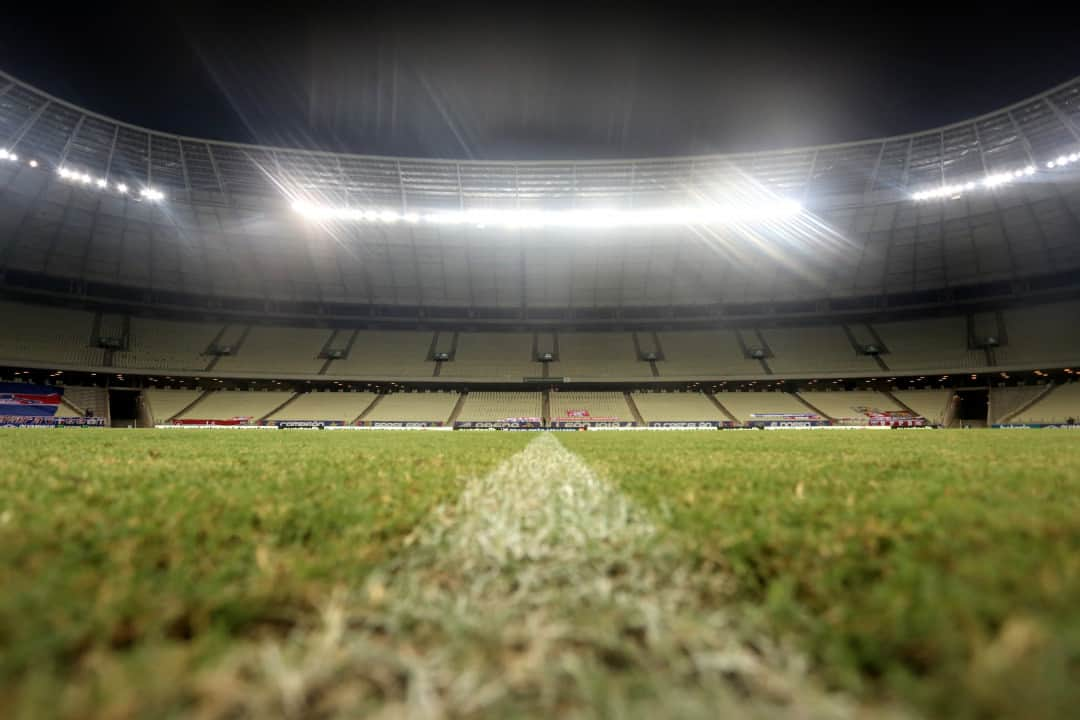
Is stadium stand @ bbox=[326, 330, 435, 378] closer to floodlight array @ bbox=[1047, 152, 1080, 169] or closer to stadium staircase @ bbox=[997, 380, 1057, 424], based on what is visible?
stadium staircase @ bbox=[997, 380, 1057, 424]

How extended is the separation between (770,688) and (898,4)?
33.8 metres

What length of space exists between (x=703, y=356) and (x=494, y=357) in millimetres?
16854

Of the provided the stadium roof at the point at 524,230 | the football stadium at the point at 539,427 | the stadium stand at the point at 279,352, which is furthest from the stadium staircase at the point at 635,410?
the stadium stand at the point at 279,352

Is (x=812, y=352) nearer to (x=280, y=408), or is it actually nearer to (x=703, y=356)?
(x=703, y=356)

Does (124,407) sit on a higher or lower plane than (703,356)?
lower

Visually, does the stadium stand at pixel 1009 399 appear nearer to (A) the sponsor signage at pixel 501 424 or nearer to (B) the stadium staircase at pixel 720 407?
(B) the stadium staircase at pixel 720 407

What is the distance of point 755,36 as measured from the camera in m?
25.2

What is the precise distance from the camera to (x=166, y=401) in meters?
29.9

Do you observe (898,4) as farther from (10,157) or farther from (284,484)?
(10,157)

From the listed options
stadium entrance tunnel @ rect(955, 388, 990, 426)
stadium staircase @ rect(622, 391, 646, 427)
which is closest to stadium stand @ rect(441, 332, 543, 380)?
stadium staircase @ rect(622, 391, 646, 427)

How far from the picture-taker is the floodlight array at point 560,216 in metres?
32.2

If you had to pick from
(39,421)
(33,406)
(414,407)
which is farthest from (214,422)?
(414,407)

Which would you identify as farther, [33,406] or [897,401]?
[897,401]

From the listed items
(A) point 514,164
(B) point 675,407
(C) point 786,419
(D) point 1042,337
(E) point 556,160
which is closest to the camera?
(D) point 1042,337
